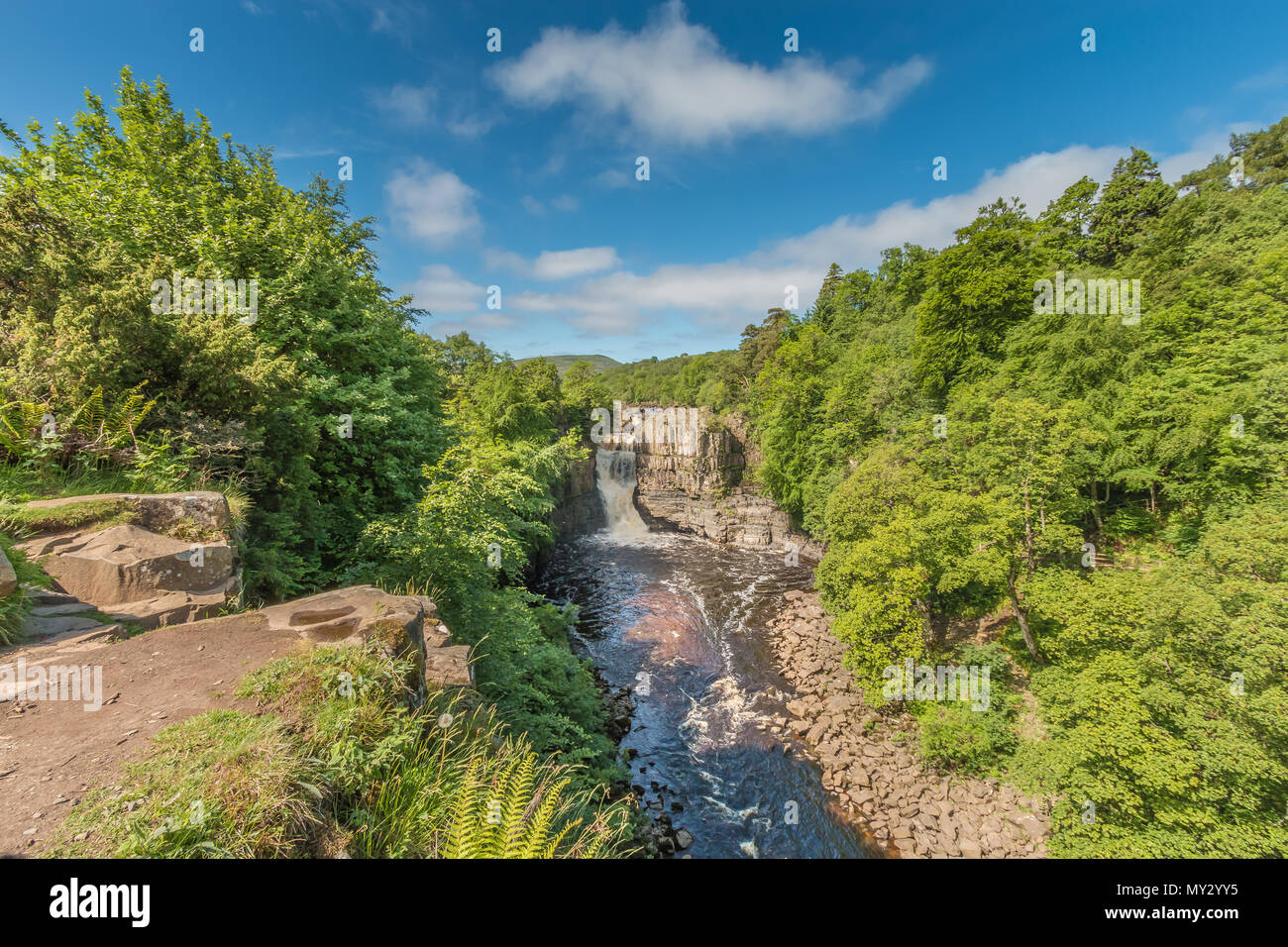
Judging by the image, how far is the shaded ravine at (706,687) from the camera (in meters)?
12.1

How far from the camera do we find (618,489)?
45.4 m

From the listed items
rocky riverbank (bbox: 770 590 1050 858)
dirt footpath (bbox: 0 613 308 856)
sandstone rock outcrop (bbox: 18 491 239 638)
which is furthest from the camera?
rocky riverbank (bbox: 770 590 1050 858)

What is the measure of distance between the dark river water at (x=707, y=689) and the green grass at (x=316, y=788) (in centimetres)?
983

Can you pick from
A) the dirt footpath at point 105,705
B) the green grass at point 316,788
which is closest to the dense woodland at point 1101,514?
the green grass at point 316,788

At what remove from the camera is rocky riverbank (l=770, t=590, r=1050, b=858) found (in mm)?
11797

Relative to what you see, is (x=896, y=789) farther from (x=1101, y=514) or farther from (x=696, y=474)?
(x=696, y=474)

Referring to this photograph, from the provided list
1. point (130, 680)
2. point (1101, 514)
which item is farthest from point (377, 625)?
point (1101, 514)

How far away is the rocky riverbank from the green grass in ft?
39.8

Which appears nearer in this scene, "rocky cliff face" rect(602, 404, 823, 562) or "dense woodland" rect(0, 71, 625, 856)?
"dense woodland" rect(0, 71, 625, 856)

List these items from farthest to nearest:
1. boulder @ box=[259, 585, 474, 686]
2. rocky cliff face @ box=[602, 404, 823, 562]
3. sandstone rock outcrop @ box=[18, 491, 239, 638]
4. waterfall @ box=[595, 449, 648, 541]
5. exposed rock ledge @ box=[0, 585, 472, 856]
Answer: waterfall @ box=[595, 449, 648, 541] < rocky cliff face @ box=[602, 404, 823, 562] < sandstone rock outcrop @ box=[18, 491, 239, 638] < boulder @ box=[259, 585, 474, 686] < exposed rock ledge @ box=[0, 585, 472, 856]

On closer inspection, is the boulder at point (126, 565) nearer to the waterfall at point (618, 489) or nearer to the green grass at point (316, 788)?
the green grass at point (316, 788)

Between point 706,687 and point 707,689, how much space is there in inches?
5.0

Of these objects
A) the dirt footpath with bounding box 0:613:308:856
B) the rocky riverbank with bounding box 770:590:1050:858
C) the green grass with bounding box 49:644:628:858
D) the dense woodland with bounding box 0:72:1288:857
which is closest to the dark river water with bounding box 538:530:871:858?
the rocky riverbank with bounding box 770:590:1050:858

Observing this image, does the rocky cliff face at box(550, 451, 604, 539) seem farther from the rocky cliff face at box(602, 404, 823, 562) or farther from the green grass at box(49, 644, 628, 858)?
the green grass at box(49, 644, 628, 858)
